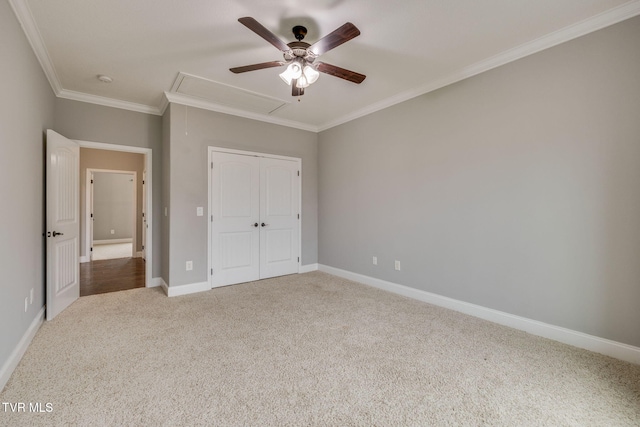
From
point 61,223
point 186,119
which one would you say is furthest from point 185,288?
point 186,119

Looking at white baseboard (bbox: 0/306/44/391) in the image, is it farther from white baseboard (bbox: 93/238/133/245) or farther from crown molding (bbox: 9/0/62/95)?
white baseboard (bbox: 93/238/133/245)

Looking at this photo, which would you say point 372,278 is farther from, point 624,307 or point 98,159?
point 98,159

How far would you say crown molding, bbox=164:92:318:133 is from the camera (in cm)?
373

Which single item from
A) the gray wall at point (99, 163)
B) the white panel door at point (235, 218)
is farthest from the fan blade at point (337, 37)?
the gray wall at point (99, 163)

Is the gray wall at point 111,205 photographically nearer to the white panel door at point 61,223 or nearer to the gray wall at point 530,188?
the white panel door at point 61,223

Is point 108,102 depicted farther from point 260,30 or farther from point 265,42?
point 260,30

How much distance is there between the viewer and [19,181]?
2.25 metres

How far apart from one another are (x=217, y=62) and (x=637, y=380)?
4336 millimetres

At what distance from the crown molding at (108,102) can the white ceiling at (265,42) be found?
0.07 ft

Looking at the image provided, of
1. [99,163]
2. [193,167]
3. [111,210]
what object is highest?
[99,163]

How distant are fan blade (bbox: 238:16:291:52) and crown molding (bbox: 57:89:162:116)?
2869 millimetres

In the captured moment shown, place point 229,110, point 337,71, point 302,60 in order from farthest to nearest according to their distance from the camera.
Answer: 1. point 229,110
2. point 337,71
3. point 302,60

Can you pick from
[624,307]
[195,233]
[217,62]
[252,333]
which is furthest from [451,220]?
[195,233]

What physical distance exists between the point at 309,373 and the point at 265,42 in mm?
2790
